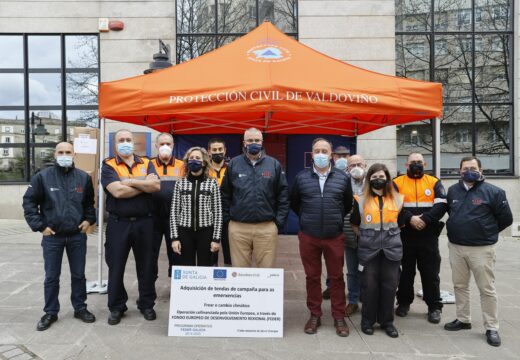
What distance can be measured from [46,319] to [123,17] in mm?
8599

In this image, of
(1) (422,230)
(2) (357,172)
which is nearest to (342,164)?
(2) (357,172)

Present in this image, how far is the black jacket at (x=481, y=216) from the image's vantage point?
396cm

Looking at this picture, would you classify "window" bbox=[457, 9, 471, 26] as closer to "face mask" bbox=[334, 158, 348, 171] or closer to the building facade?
the building facade

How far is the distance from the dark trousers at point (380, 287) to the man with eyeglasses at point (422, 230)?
1.91 ft

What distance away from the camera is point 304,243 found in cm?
421

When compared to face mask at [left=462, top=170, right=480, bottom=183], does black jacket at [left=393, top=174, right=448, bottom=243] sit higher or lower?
lower

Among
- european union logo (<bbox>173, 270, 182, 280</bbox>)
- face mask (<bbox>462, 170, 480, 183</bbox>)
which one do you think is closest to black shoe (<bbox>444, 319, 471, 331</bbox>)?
face mask (<bbox>462, 170, 480, 183</bbox>)

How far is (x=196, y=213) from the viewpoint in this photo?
4.32 m

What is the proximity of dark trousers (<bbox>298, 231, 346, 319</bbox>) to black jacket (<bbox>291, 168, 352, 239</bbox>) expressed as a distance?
80 mm

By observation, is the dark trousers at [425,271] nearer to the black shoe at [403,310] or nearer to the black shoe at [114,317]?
the black shoe at [403,310]

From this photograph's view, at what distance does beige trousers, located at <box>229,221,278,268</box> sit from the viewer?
13.9 ft

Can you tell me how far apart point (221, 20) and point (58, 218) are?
8170mm

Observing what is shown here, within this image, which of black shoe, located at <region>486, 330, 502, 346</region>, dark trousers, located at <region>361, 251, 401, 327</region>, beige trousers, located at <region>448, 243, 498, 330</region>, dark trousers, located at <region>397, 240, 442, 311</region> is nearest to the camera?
black shoe, located at <region>486, 330, 502, 346</region>

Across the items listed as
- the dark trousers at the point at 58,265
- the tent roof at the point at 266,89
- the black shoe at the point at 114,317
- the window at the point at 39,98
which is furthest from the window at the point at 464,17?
the black shoe at the point at 114,317
